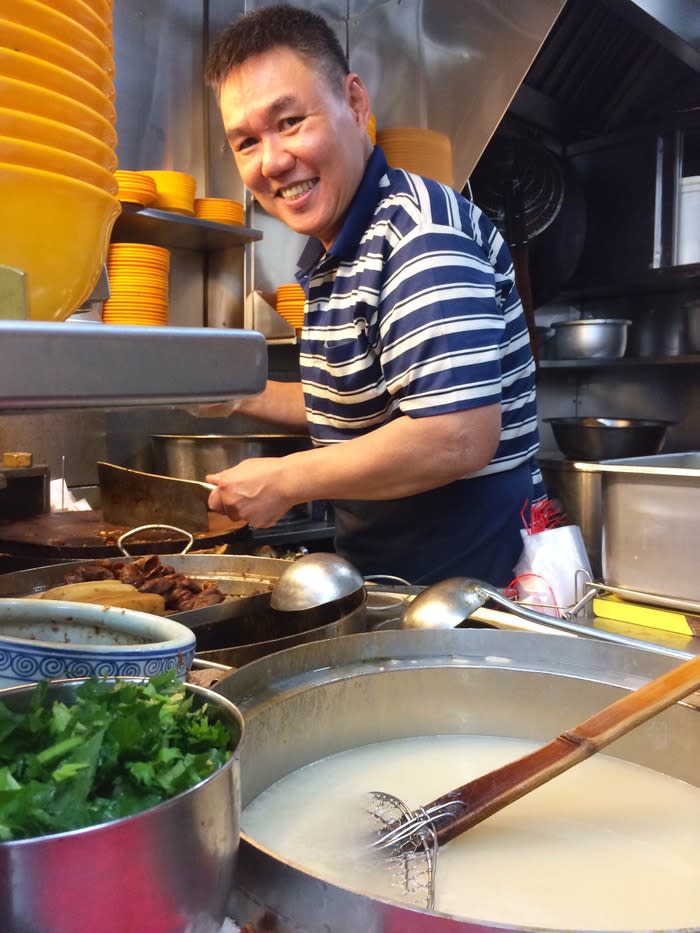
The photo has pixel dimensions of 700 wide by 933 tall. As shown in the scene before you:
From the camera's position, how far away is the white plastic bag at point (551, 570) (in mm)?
1376

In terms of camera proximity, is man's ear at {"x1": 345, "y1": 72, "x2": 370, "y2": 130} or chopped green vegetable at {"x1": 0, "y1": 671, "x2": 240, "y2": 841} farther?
man's ear at {"x1": 345, "y1": 72, "x2": 370, "y2": 130}

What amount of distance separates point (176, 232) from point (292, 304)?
522 millimetres

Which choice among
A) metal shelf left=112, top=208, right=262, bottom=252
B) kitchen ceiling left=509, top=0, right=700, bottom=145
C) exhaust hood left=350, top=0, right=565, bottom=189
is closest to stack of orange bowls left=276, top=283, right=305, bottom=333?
metal shelf left=112, top=208, right=262, bottom=252

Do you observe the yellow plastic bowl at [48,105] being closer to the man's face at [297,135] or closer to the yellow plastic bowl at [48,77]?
the yellow plastic bowl at [48,77]

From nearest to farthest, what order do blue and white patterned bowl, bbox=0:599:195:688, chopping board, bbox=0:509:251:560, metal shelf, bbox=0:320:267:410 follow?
metal shelf, bbox=0:320:267:410
blue and white patterned bowl, bbox=0:599:195:688
chopping board, bbox=0:509:251:560

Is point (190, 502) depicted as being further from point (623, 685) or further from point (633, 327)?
point (633, 327)

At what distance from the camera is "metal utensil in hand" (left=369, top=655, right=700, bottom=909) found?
66 cm

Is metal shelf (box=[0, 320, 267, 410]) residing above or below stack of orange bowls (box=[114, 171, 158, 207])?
below

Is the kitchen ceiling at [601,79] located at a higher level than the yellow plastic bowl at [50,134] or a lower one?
higher

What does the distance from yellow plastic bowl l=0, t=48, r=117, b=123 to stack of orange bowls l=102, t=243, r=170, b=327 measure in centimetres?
224

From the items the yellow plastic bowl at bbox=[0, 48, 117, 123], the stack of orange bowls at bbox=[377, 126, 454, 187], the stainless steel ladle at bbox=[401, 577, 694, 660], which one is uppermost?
the stack of orange bowls at bbox=[377, 126, 454, 187]

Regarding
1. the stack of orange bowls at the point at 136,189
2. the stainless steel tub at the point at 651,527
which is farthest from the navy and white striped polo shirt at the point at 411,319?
the stack of orange bowls at the point at 136,189

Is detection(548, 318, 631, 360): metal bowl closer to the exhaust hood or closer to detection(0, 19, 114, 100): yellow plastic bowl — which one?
the exhaust hood

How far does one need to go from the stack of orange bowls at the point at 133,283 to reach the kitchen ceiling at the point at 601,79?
Answer: 225 centimetres
